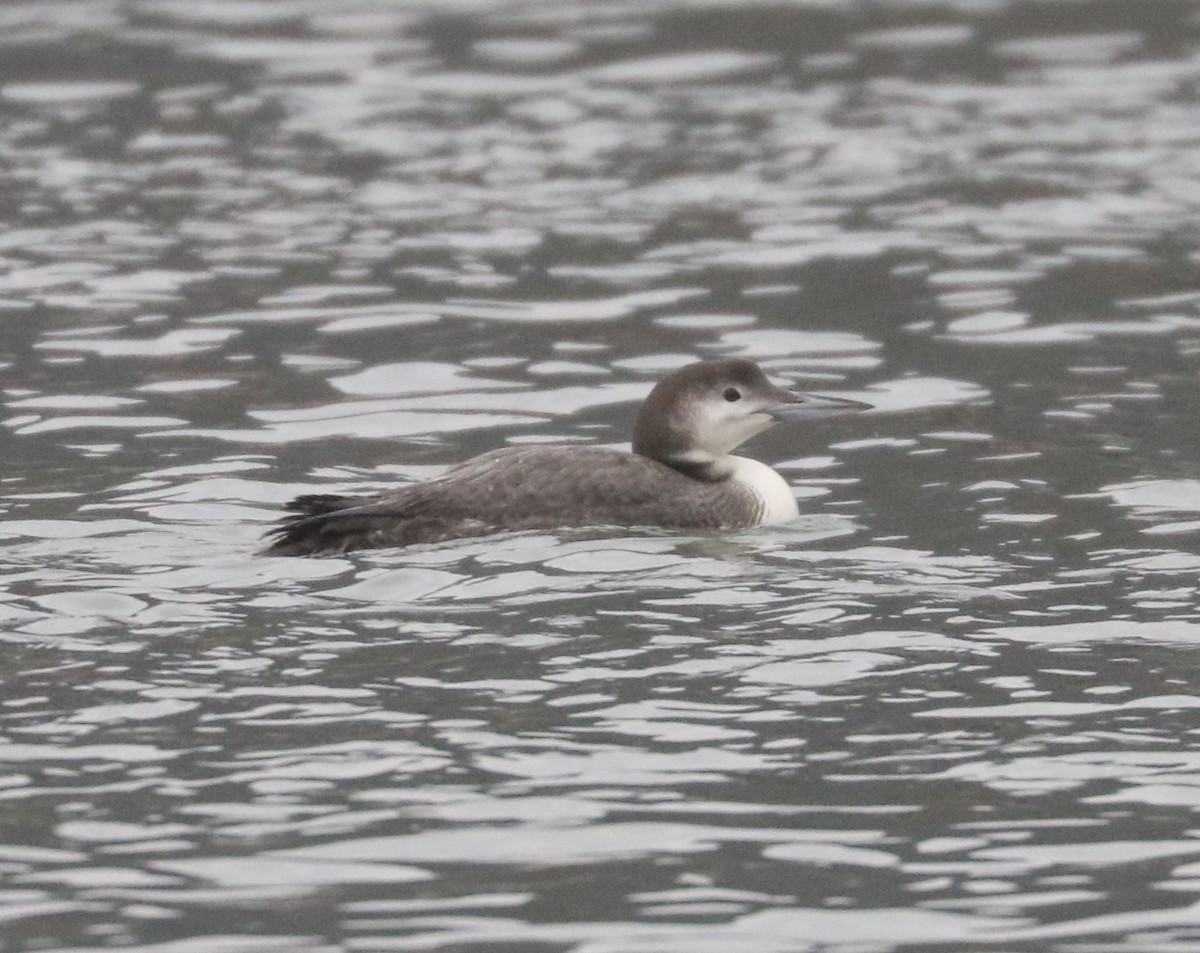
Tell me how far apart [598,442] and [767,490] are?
1.77 metres

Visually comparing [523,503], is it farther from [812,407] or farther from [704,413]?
[812,407]

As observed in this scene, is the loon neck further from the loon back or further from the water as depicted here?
the water

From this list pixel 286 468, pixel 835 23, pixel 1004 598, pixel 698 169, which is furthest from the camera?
pixel 835 23

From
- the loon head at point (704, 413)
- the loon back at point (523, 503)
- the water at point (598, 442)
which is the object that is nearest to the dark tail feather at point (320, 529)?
the loon back at point (523, 503)

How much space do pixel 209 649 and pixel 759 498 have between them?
259 cm

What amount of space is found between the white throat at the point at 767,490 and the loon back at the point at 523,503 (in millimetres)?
19

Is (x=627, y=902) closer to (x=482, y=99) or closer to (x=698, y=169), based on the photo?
(x=698, y=169)

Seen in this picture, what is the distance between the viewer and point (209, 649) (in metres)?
8.27

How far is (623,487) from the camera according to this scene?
32.4 feet

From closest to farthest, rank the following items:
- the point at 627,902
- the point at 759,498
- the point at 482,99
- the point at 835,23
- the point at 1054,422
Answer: the point at 627,902 → the point at 759,498 → the point at 1054,422 → the point at 482,99 → the point at 835,23

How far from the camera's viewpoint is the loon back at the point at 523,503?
943cm

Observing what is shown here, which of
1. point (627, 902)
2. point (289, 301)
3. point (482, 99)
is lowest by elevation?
point (627, 902)

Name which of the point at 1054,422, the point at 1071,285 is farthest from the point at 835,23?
the point at 1054,422

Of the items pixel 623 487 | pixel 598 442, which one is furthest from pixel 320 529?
pixel 598 442
